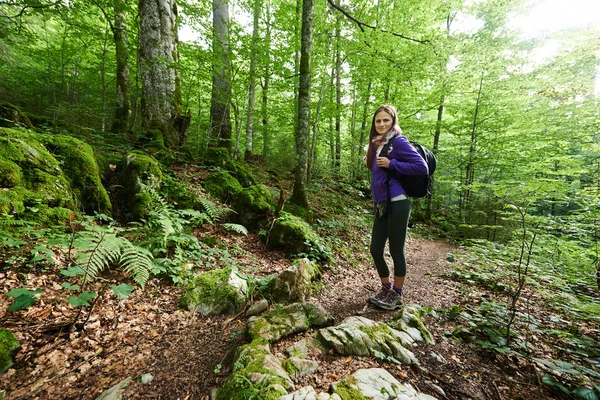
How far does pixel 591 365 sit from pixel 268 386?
118 inches

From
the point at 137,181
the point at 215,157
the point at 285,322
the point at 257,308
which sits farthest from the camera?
the point at 215,157

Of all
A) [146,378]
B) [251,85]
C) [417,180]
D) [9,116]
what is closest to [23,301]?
[146,378]

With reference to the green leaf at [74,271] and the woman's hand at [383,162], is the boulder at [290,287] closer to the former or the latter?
the woman's hand at [383,162]

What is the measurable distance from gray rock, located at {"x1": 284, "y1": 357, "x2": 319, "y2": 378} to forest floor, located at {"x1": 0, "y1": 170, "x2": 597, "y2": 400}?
0.05 metres

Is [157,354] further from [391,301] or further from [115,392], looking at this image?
[391,301]

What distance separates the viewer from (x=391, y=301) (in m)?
3.14

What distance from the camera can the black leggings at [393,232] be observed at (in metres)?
2.86

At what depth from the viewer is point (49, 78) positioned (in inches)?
426

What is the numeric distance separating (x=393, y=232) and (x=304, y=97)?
4.42 m

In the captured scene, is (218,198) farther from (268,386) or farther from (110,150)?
(268,386)

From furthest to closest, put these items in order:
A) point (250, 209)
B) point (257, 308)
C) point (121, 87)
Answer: point (121, 87) → point (250, 209) → point (257, 308)

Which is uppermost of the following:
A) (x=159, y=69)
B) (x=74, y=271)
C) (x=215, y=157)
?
(x=159, y=69)

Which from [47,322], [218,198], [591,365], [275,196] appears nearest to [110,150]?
[218,198]

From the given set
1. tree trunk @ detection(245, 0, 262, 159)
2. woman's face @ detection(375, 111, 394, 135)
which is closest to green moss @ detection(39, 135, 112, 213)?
woman's face @ detection(375, 111, 394, 135)
